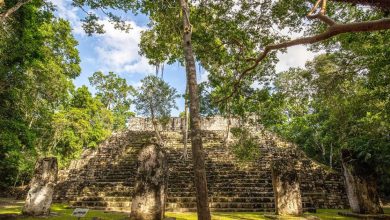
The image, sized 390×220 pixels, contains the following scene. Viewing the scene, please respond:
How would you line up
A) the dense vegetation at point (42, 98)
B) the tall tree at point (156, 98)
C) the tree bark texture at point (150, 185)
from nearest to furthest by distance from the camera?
the tree bark texture at point (150, 185) → the dense vegetation at point (42, 98) → the tall tree at point (156, 98)

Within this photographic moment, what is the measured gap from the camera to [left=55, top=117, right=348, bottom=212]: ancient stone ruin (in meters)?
10.1

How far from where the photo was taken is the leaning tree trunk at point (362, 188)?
756cm

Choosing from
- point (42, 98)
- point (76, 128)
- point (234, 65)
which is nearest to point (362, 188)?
point (234, 65)

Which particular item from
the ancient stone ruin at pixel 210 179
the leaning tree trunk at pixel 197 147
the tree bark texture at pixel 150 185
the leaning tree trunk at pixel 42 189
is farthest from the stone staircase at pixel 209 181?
the leaning tree trunk at pixel 197 147

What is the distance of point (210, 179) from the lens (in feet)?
39.3

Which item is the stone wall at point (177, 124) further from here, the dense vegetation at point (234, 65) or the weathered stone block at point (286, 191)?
the weathered stone block at point (286, 191)

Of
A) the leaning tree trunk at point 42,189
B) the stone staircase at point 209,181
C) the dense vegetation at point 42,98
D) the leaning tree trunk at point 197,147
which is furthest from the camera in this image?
the stone staircase at point 209,181

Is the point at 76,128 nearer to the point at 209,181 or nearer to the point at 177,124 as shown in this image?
the point at 177,124

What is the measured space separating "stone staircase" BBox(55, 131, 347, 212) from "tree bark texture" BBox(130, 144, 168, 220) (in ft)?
11.1

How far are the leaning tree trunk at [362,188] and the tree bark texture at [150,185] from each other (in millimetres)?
5743

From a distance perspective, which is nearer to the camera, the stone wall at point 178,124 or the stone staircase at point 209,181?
the stone staircase at point 209,181

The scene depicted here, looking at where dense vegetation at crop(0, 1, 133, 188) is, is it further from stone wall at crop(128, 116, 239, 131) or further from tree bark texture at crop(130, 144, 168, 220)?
tree bark texture at crop(130, 144, 168, 220)

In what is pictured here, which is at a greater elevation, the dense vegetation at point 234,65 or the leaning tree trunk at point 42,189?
the dense vegetation at point 234,65

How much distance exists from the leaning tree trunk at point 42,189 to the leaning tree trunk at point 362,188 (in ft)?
29.0
